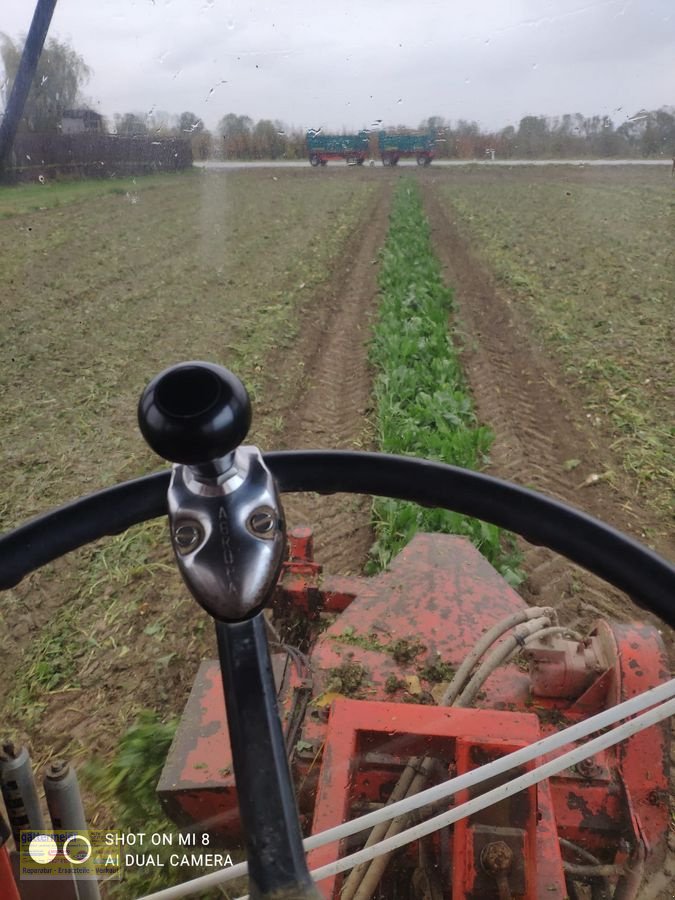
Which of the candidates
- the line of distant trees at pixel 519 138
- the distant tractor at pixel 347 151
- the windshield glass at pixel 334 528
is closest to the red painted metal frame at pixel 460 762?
the windshield glass at pixel 334 528

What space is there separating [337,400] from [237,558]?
5.97 m

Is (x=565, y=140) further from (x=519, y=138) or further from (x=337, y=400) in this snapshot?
(x=337, y=400)

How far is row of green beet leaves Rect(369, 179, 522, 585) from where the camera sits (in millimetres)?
3842

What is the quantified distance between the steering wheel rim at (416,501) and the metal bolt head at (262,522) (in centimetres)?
35

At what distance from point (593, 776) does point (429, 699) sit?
0.41 meters

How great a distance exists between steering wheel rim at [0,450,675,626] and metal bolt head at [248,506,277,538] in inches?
13.9

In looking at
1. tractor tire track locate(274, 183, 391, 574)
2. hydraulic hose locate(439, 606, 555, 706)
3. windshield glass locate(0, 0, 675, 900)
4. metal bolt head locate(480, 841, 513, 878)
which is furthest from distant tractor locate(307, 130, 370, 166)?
metal bolt head locate(480, 841, 513, 878)

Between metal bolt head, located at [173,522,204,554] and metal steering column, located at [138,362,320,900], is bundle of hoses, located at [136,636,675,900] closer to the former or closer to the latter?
metal steering column, located at [138,362,320,900]

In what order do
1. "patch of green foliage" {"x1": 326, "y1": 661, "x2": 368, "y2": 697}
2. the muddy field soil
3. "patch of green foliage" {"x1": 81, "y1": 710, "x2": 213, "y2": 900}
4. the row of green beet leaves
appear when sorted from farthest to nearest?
the row of green beet leaves → the muddy field soil → "patch of green foliage" {"x1": 81, "y1": 710, "x2": 213, "y2": 900} → "patch of green foliage" {"x1": 326, "y1": 661, "x2": 368, "y2": 697}

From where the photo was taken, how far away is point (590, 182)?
22203 mm

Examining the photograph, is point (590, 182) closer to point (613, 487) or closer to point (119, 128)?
point (613, 487)

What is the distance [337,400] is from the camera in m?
6.46

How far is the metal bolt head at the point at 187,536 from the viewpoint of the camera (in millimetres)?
533

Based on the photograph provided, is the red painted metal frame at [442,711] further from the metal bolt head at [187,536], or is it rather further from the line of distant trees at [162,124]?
the line of distant trees at [162,124]
